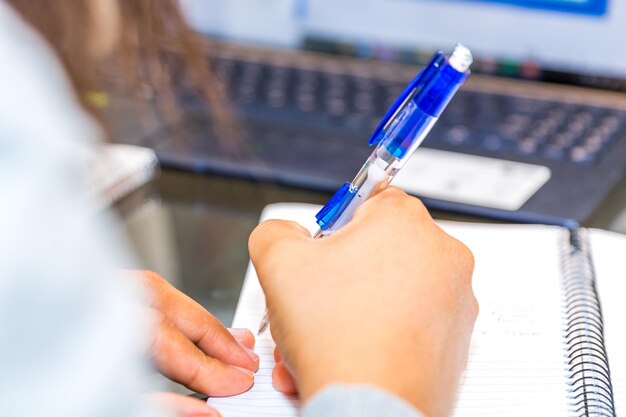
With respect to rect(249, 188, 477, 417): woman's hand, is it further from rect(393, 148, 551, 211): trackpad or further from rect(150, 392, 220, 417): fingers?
rect(393, 148, 551, 211): trackpad

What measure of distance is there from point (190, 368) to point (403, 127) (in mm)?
166

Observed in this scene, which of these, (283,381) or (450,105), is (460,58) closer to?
(283,381)

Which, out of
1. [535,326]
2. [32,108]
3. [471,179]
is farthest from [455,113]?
[32,108]

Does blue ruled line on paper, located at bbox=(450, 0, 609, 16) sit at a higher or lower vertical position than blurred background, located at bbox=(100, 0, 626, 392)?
higher

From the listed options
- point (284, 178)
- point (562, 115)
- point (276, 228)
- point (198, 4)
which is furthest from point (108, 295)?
point (198, 4)

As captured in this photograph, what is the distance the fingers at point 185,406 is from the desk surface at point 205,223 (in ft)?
0.48

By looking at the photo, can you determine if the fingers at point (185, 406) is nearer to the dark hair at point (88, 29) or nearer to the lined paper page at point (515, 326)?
the lined paper page at point (515, 326)

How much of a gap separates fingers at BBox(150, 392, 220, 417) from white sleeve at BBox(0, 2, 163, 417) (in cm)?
10

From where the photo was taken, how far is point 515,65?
0.98m

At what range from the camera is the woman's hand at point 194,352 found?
0.50 meters

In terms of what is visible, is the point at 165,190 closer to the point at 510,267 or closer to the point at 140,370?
the point at 510,267

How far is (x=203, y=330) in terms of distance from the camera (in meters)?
0.52

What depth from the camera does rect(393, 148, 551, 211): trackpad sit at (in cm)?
76

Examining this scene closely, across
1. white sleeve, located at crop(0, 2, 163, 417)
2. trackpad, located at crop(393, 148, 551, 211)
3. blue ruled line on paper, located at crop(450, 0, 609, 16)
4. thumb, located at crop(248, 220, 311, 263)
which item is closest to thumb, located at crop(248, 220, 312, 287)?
thumb, located at crop(248, 220, 311, 263)
